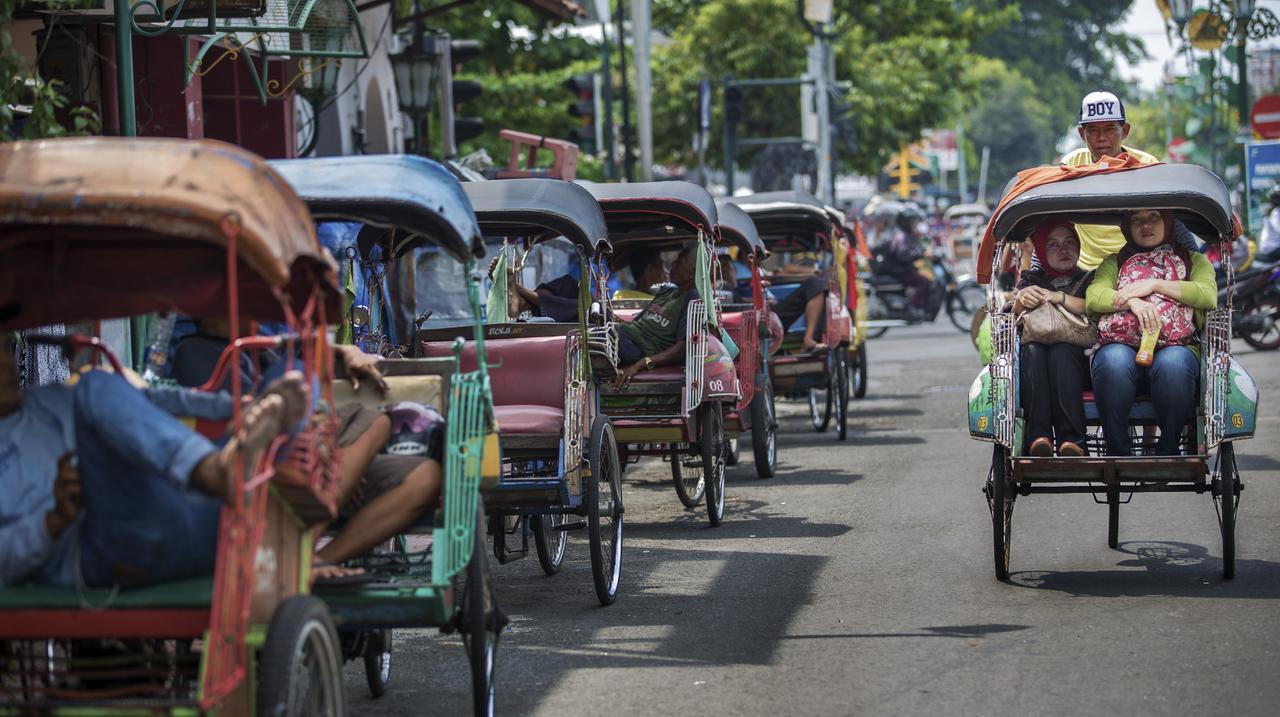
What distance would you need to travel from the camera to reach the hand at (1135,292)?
9211 millimetres

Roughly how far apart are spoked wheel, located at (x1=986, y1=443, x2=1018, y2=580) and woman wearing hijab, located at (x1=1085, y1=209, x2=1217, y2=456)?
0.54m

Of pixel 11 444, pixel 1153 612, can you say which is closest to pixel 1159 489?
pixel 1153 612

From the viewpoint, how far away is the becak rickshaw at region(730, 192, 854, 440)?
53.2 feet

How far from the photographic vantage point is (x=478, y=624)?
21.7 ft

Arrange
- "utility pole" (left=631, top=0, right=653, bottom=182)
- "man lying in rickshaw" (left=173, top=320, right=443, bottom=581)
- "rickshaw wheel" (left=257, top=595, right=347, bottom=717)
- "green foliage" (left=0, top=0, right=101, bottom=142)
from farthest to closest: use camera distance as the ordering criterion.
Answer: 1. "utility pole" (left=631, top=0, right=653, bottom=182)
2. "green foliage" (left=0, top=0, right=101, bottom=142)
3. "man lying in rickshaw" (left=173, top=320, right=443, bottom=581)
4. "rickshaw wheel" (left=257, top=595, right=347, bottom=717)

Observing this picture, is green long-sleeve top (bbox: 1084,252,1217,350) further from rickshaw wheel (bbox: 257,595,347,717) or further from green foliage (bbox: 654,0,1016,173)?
green foliage (bbox: 654,0,1016,173)

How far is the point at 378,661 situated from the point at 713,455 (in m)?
4.66

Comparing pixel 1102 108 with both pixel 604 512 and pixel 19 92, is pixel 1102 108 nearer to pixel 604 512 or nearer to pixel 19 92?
pixel 604 512

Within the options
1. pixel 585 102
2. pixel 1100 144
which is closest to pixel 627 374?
pixel 1100 144

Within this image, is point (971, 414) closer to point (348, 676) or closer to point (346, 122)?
point (348, 676)

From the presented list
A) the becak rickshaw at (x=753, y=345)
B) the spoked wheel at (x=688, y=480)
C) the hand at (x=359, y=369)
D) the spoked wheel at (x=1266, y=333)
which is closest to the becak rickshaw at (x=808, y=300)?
the becak rickshaw at (x=753, y=345)

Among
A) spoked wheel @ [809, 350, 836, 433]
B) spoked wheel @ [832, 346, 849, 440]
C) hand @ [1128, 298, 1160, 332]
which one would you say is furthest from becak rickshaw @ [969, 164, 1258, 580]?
spoked wheel @ [832, 346, 849, 440]

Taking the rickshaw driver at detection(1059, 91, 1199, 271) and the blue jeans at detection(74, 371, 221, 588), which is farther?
the rickshaw driver at detection(1059, 91, 1199, 271)

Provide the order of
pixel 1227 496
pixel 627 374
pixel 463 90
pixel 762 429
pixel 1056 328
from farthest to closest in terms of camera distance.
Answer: pixel 463 90
pixel 762 429
pixel 627 374
pixel 1056 328
pixel 1227 496
